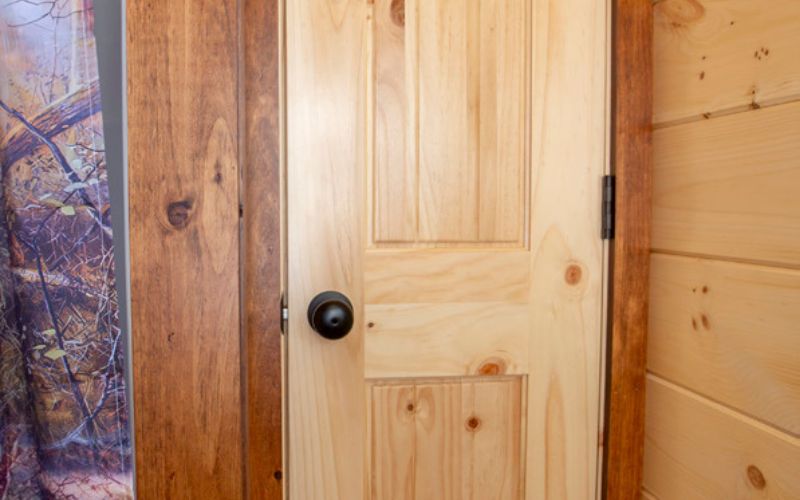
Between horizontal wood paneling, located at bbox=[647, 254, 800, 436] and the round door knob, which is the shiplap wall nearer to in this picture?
horizontal wood paneling, located at bbox=[647, 254, 800, 436]

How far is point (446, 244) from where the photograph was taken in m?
0.90

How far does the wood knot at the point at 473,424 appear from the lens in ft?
2.99

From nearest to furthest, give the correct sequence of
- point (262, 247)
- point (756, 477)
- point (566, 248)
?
point (756, 477)
point (262, 247)
point (566, 248)

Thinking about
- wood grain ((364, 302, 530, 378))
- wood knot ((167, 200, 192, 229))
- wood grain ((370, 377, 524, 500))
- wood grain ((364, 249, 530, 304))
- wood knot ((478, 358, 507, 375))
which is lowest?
wood grain ((370, 377, 524, 500))

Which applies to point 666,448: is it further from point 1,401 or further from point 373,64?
point 1,401

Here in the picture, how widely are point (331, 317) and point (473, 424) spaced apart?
33 cm

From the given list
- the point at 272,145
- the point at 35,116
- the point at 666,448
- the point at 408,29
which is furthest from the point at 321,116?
the point at 666,448

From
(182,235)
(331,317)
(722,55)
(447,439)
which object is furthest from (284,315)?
(722,55)

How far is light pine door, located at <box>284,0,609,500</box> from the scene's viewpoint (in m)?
0.86

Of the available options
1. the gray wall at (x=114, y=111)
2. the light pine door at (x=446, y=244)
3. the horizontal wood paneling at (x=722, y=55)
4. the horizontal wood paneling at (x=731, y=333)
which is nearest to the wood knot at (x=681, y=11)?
the horizontal wood paneling at (x=722, y=55)

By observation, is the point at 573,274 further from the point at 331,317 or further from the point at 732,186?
the point at 331,317

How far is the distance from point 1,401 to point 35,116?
479mm

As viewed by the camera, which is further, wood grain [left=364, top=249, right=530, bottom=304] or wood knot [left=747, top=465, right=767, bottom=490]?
wood grain [left=364, top=249, right=530, bottom=304]

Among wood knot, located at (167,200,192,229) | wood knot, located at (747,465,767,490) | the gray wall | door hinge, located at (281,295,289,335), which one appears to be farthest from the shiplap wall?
the gray wall
